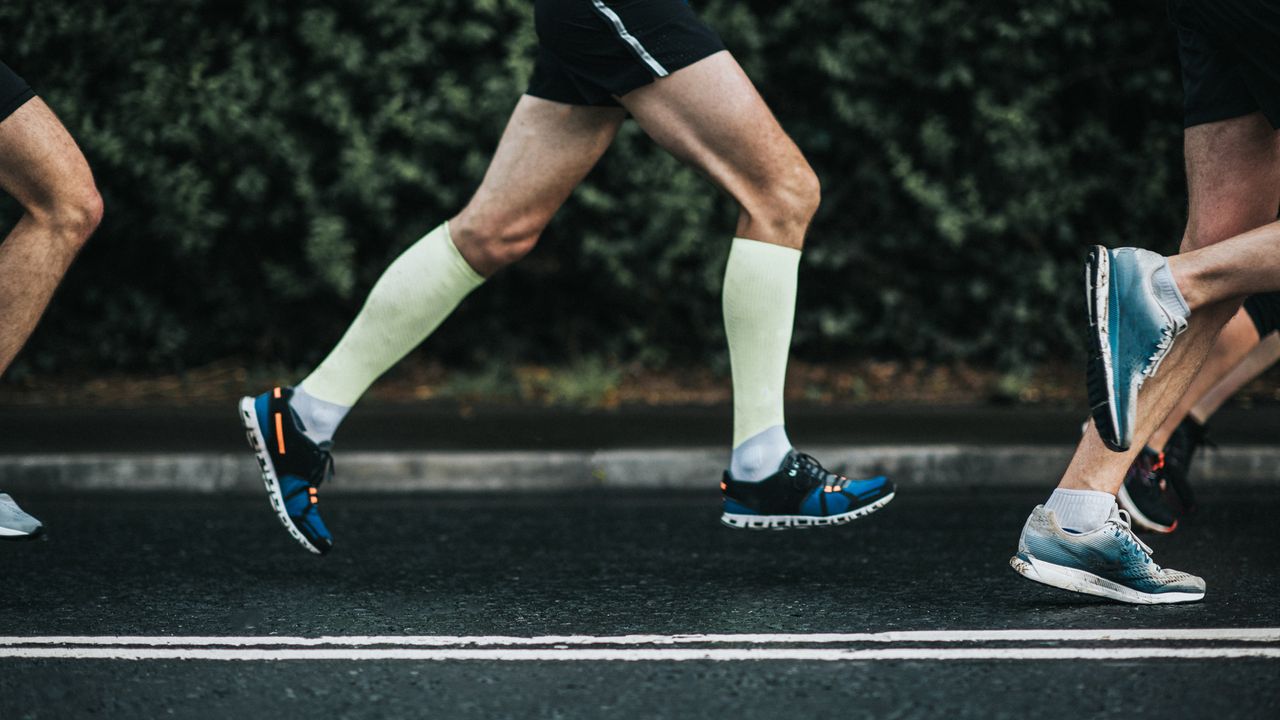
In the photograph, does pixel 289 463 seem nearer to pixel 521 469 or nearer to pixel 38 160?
pixel 38 160

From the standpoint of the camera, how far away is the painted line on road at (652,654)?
302 cm

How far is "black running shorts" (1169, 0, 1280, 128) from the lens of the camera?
3178 millimetres

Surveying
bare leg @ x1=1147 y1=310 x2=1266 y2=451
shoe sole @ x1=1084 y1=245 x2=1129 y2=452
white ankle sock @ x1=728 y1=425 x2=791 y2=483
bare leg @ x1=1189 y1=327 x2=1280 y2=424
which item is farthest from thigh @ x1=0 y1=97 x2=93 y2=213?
bare leg @ x1=1189 y1=327 x2=1280 y2=424

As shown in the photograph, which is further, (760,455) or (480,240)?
(480,240)

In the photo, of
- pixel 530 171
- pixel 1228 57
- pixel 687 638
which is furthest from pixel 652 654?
pixel 1228 57

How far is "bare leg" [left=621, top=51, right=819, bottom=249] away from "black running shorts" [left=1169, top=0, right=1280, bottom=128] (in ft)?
2.87

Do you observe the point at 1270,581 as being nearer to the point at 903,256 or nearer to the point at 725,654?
the point at 725,654

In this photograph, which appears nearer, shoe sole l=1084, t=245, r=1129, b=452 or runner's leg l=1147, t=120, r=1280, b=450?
shoe sole l=1084, t=245, r=1129, b=452

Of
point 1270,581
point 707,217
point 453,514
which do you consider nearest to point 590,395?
point 707,217

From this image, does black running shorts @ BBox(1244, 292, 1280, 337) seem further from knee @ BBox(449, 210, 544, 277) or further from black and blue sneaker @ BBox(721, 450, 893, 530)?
knee @ BBox(449, 210, 544, 277)

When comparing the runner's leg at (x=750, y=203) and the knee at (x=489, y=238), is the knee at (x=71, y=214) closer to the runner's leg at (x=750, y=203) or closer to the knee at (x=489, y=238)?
the knee at (x=489, y=238)

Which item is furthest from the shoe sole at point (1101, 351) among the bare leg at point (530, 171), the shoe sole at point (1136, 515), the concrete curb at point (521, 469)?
the concrete curb at point (521, 469)

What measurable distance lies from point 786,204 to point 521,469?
7.27 feet

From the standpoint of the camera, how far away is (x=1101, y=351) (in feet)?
10.8
